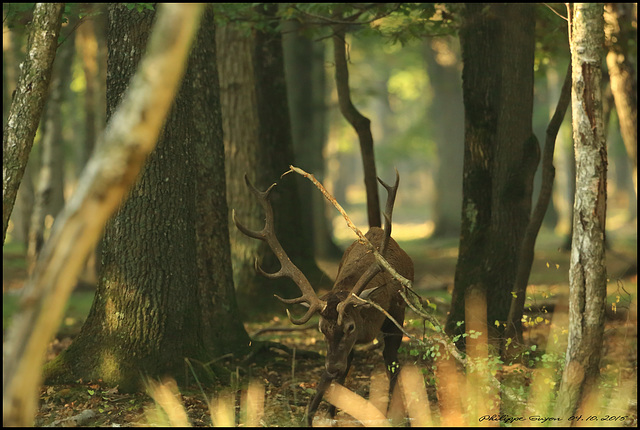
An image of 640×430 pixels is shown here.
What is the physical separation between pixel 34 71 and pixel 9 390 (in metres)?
3.23

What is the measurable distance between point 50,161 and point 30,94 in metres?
9.44

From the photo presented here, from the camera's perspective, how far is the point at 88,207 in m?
3.87

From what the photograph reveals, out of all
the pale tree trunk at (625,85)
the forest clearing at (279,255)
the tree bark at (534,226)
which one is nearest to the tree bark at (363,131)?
the forest clearing at (279,255)

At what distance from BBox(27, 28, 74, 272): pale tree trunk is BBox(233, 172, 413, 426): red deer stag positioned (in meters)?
8.25

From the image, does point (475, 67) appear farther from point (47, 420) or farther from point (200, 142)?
point (47, 420)

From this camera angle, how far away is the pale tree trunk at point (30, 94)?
6086 mm

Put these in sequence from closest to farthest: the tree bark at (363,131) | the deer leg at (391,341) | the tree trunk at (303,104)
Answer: the deer leg at (391,341)
the tree bark at (363,131)
the tree trunk at (303,104)

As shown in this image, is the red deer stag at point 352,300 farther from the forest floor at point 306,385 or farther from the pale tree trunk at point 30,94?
the pale tree trunk at point 30,94

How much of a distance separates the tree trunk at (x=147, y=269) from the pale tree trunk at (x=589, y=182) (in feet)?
12.5

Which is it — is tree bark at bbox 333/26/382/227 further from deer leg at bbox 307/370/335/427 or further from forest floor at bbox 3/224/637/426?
deer leg at bbox 307/370/335/427

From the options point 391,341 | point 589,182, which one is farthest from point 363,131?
point 589,182

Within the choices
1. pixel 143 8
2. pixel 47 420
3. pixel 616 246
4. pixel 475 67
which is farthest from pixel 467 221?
pixel 616 246

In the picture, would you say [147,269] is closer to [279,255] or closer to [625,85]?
[279,255]

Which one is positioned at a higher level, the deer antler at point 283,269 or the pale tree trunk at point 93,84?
the pale tree trunk at point 93,84
